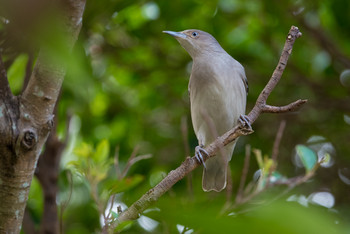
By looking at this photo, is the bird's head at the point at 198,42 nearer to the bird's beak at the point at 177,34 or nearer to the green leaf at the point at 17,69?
the bird's beak at the point at 177,34

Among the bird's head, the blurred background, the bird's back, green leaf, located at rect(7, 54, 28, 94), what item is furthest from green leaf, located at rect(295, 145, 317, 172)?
green leaf, located at rect(7, 54, 28, 94)

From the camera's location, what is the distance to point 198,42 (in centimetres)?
467

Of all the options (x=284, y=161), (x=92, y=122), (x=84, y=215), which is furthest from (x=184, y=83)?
(x=84, y=215)

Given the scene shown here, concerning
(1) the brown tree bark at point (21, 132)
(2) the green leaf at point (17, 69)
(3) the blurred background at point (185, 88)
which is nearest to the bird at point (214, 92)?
(3) the blurred background at point (185, 88)

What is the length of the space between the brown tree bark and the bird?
2.10 metres

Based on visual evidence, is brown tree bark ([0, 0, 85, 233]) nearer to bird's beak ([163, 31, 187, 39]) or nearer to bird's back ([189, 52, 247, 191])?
bird's back ([189, 52, 247, 191])

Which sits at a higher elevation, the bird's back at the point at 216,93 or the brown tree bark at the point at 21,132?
the brown tree bark at the point at 21,132

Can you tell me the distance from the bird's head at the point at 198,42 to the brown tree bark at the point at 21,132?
102 inches

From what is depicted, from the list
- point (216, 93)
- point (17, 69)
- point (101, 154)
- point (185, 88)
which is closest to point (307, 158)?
point (216, 93)

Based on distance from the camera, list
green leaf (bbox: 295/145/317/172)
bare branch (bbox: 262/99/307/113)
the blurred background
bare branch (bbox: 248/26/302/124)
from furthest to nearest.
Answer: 1. the blurred background
2. green leaf (bbox: 295/145/317/172)
3. bare branch (bbox: 248/26/302/124)
4. bare branch (bbox: 262/99/307/113)

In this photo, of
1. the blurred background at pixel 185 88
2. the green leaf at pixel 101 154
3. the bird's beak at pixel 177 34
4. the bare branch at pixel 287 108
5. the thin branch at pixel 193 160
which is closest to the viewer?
the thin branch at pixel 193 160

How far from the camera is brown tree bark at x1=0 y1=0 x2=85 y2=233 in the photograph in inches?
81.9

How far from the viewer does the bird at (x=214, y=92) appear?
→ 13.9 feet

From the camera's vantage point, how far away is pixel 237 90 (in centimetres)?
427
